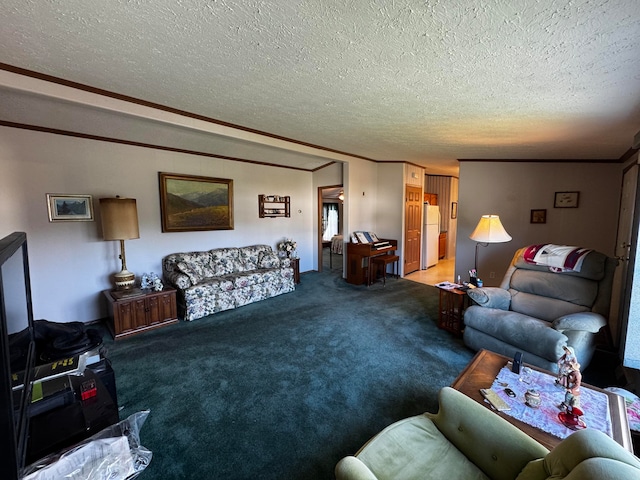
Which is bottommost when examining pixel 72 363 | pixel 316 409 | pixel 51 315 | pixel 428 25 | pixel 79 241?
pixel 316 409

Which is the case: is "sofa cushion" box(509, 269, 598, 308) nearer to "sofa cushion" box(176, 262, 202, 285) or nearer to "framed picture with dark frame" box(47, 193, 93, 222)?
"sofa cushion" box(176, 262, 202, 285)

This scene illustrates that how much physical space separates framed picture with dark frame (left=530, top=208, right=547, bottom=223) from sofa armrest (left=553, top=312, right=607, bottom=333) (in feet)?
9.84

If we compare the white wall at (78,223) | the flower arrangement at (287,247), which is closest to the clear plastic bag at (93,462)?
the white wall at (78,223)

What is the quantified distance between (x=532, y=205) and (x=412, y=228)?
7.35 ft

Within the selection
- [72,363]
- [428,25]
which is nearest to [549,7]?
[428,25]

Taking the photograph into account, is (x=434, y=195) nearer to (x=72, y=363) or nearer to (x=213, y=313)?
A: (x=213, y=313)

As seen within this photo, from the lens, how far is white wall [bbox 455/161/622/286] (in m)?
4.46

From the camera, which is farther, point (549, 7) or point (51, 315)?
point (51, 315)

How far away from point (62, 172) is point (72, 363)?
9.55 ft

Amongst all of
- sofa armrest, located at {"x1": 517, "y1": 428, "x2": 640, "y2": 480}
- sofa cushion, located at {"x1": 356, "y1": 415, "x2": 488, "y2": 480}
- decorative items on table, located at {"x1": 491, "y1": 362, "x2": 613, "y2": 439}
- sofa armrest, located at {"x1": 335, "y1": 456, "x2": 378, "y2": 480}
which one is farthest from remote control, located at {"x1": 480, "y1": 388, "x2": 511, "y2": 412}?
sofa armrest, located at {"x1": 335, "y1": 456, "x2": 378, "y2": 480}

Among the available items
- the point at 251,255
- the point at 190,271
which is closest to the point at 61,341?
the point at 190,271

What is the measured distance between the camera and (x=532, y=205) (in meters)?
4.86

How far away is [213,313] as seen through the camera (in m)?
4.05

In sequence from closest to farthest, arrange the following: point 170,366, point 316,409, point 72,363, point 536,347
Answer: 1. point 72,363
2. point 316,409
3. point 536,347
4. point 170,366
